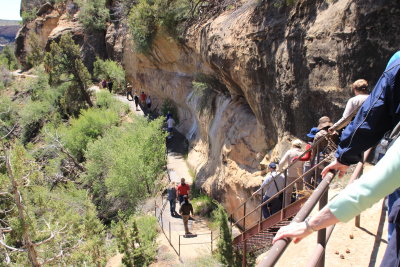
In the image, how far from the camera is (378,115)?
102 inches

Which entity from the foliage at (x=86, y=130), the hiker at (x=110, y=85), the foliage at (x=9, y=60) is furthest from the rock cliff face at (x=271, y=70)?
the foliage at (x=9, y=60)

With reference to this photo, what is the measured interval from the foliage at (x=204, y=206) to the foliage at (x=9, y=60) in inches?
1756

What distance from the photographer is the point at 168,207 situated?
15.9m

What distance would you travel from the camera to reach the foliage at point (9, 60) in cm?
5264

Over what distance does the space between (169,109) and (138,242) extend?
48.7 feet

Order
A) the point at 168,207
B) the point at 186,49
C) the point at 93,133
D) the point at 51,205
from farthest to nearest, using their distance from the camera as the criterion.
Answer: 1. the point at 93,133
2. the point at 186,49
3. the point at 51,205
4. the point at 168,207

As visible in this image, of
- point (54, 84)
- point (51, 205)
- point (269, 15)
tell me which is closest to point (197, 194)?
point (51, 205)

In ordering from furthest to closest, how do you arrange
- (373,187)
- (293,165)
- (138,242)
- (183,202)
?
(183,202) → (138,242) → (293,165) → (373,187)

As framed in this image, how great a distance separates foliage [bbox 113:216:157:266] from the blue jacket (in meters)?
8.94

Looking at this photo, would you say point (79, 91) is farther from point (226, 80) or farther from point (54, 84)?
point (226, 80)

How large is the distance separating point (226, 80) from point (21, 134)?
1003 inches

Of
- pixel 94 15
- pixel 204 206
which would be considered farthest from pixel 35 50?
pixel 204 206

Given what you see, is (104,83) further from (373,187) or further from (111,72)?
(373,187)

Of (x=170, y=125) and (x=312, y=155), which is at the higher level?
(x=312, y=155)
